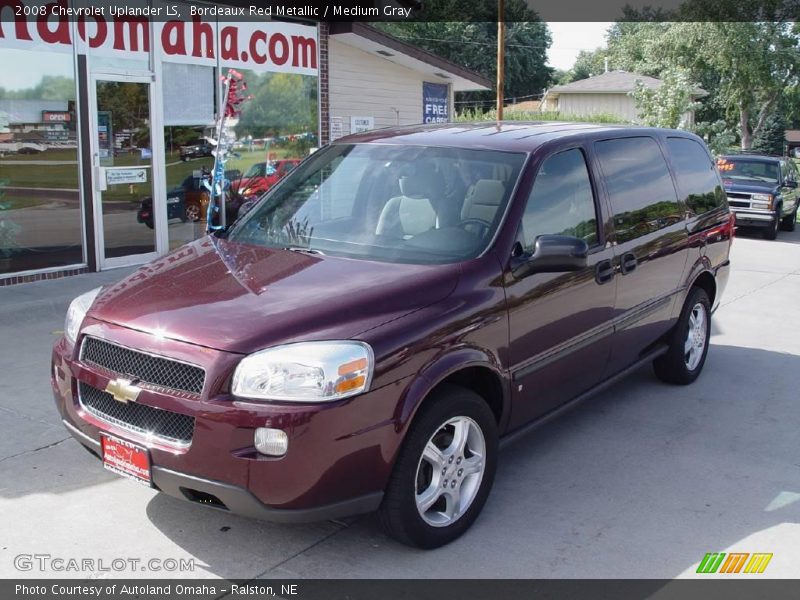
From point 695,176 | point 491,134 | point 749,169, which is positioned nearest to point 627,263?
point 491,134

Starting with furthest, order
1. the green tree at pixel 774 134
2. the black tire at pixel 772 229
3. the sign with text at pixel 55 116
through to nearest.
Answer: the green tree at pixel 774 134, the black tire at pixel 772 229, the sign with text at pixel 55 116

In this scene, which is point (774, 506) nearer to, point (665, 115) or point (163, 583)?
point (163, 583)

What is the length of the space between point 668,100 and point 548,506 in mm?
25363

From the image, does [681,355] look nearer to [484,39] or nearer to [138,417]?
[138,417]

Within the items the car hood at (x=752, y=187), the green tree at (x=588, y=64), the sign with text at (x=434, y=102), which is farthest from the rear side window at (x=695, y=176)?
the green tree at (x=588, y=64)

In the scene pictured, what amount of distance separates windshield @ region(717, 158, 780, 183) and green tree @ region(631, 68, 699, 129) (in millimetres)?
7887

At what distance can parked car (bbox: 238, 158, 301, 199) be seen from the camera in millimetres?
12586

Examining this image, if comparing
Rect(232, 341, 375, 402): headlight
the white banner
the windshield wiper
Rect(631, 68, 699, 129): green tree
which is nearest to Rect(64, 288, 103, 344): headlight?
the windshield wiper

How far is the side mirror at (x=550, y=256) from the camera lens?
4.23 metres

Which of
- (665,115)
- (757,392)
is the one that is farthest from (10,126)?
(665,115)

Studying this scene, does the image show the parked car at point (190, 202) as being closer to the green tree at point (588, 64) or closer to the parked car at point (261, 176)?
the parked car at point (261, 176)

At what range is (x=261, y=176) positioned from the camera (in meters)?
12.9

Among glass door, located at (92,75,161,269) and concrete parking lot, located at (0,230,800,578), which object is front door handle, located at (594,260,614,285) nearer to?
concrete parking lot, located at (0,230,800,578)

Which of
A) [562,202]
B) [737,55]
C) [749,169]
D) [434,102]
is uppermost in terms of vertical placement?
[737,55]
